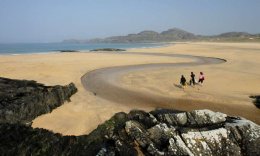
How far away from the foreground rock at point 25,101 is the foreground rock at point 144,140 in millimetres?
3945

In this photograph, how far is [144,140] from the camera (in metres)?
9.42

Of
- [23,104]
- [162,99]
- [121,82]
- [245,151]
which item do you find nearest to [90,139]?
[245,151]

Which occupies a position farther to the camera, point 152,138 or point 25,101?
point 25,101

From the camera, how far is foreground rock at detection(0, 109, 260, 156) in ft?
29.2

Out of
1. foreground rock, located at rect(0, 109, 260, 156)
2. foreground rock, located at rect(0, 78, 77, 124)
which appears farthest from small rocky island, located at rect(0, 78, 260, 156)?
A: foreground rock, located at rect(0, 78, 77, 124)

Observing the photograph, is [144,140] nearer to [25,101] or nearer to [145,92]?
[25,101]

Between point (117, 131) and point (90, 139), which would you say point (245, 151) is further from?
point (90, 139)

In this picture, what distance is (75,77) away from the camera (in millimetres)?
30531

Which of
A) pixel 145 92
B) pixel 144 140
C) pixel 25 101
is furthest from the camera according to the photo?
pixel 145 92

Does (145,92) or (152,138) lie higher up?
(152,138)

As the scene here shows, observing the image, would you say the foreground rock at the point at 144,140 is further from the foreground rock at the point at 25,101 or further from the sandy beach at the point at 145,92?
the sandy beach at the point at 145,92

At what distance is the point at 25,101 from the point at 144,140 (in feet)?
28.9

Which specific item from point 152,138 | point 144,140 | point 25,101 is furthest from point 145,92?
point 144,140

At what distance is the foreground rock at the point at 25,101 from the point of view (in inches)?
558
